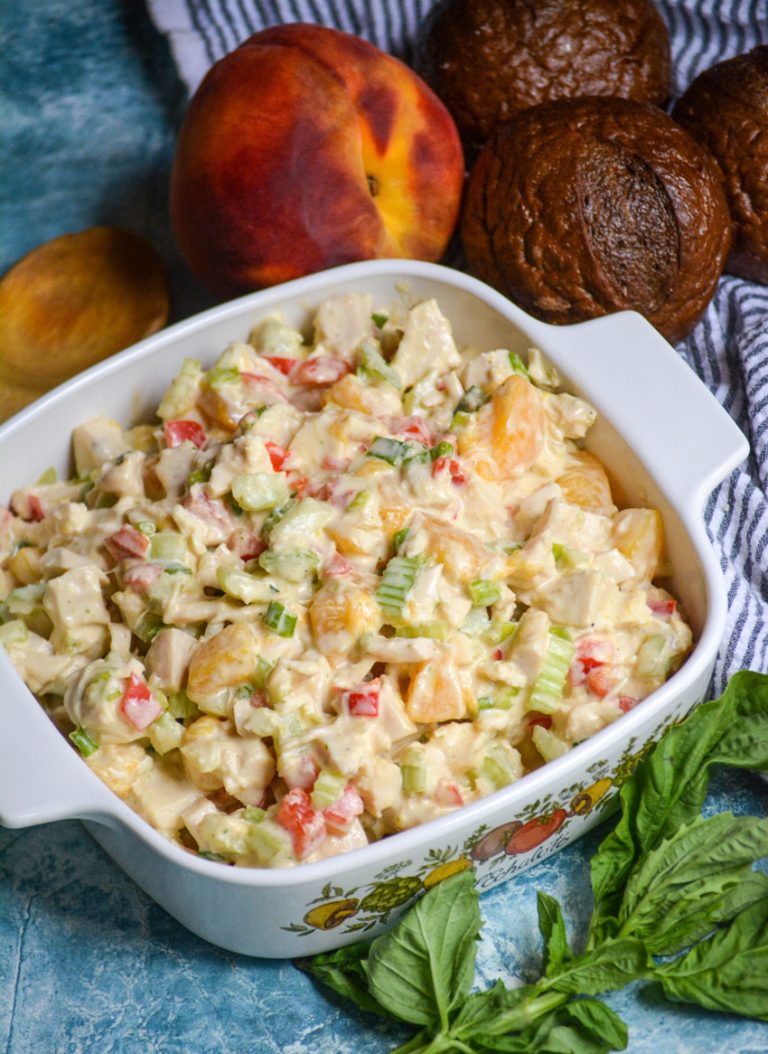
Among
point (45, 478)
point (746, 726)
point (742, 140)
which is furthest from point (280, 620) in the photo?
point (742, 140)

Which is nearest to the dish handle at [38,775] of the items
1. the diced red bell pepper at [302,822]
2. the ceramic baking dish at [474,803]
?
the ceramic baking dish at [474,803]

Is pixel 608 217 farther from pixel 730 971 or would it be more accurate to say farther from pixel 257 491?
pixel 730 971

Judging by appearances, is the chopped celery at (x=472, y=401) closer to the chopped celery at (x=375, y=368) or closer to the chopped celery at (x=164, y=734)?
the chopped celery at (x=375, y=368)

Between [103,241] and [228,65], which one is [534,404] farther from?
[103,241]

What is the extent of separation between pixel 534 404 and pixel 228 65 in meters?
0.96

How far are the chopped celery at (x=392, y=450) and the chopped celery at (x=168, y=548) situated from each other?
331 millimetres

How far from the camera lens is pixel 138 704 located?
190 centimetres

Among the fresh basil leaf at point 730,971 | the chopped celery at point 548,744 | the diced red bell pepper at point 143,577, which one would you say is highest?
the diced red bell pepper at point 143,577

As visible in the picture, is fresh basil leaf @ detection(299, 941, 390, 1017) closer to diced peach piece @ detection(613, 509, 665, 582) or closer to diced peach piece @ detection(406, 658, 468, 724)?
diced peach piece @ detection(406, 658, 468, 724)

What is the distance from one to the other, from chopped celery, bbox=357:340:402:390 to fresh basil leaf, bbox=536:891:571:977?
873 mm

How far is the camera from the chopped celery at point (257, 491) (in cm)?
205

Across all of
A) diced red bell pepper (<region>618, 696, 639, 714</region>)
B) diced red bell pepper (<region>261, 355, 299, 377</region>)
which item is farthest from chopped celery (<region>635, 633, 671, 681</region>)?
diced red bell pepper (<region>261, 355, 299, 377</region>)

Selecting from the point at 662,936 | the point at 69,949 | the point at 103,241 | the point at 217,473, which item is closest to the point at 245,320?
the point at 217,473

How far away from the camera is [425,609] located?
1.96 meters
